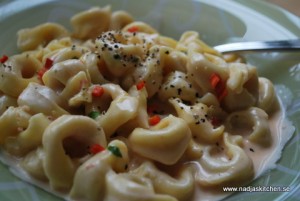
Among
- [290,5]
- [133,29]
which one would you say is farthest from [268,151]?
[290,5]

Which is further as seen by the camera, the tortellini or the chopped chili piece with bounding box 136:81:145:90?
the chopped chili piece with bounding box 136:81:145:90

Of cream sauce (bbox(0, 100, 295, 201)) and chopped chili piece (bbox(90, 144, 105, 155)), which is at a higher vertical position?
chopped chili piece (bbox(90, 144, 105, 155))

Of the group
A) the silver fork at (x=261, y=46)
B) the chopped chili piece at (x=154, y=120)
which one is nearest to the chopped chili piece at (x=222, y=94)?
the chopped chili piece at (x=154, y=120)

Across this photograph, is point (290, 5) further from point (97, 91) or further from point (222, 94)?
point (97, 91)

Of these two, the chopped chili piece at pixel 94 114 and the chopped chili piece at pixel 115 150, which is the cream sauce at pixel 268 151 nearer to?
the chopped chili piece at pixel 115 150

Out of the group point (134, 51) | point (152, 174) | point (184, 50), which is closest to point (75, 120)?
point (152, 174)

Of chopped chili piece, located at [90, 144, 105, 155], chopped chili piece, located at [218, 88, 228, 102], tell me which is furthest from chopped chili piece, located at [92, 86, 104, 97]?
chopped chili piece, located at [218, 88, 228, 102]

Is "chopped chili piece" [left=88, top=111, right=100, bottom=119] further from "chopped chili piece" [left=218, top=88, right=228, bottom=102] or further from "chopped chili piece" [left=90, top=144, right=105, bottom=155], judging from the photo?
"chopped chili piece" [left=218, top=88, right=228, bottom=102]

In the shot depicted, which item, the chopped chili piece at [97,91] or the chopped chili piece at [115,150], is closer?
the chopped chili piece at [115,150]
